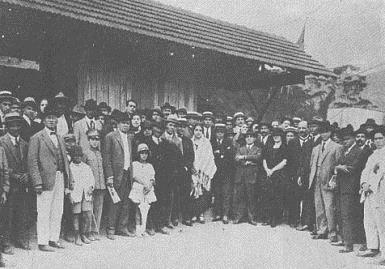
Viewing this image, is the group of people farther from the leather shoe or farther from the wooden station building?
the wooden station building

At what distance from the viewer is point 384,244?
6.12 m

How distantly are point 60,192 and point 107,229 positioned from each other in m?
1.07

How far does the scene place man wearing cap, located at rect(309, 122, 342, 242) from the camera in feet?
24.2

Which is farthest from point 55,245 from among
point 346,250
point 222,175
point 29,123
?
point 346,250

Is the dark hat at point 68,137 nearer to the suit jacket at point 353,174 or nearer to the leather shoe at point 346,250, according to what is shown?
the suit jacket at point 353,174

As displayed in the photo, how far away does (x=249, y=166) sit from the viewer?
27.9 ft

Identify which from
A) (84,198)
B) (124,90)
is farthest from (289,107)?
(84,198)

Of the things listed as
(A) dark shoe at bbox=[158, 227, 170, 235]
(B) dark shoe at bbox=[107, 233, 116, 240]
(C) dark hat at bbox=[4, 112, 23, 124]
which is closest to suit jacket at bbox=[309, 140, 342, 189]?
Answer: (A) dark shoe at bbox=[158, 227, 170, 235]

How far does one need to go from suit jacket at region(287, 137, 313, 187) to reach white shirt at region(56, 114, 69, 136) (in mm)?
3984

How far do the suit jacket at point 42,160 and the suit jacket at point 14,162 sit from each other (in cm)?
10

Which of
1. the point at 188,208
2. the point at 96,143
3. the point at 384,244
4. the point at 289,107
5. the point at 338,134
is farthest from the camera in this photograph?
the point at 289,107

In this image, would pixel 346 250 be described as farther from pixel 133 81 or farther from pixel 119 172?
pixel 133 81

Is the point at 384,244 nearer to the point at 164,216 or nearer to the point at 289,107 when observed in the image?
the point at 164,216

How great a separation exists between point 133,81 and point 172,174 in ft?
9.19
